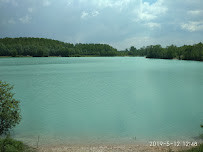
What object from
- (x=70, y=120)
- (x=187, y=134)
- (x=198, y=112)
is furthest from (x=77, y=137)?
(x=198, y=112)

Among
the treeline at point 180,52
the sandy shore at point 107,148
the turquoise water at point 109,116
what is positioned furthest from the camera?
the treeline at point 180,52

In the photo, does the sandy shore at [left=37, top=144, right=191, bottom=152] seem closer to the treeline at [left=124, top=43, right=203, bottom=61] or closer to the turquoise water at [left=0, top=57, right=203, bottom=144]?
the turquoise water at [left=0, top=57, right=203, bottom=144]

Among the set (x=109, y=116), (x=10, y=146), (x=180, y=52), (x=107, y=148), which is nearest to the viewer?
(x=10, y=146)

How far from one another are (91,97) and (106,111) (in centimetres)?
571

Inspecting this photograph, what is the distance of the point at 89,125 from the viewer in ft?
43.8

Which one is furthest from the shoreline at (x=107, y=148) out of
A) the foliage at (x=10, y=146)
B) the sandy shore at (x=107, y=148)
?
the foliage at (x=10, y=146)

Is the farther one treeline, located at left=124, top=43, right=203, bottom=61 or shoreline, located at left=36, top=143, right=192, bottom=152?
treeline, located at left=124, top=43, right=203, bottom=61

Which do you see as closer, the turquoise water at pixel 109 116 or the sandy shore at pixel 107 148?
the sandy shore at pixel 107 148

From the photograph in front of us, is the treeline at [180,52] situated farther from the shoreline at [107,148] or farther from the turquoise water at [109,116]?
the shoreline at [107,148]

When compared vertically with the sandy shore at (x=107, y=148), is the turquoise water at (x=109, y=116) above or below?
below

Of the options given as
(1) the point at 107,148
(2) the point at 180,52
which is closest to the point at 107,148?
(1) the point at 107,148

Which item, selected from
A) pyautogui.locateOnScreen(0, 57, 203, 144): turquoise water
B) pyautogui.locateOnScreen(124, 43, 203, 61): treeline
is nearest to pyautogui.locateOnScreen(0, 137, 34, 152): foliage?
pyautogui.locateOnScreen(0, 57, 203, 144): turquoise water

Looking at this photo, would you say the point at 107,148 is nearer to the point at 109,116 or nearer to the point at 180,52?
the point at 109,116

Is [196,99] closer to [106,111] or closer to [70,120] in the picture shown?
[106,111]
